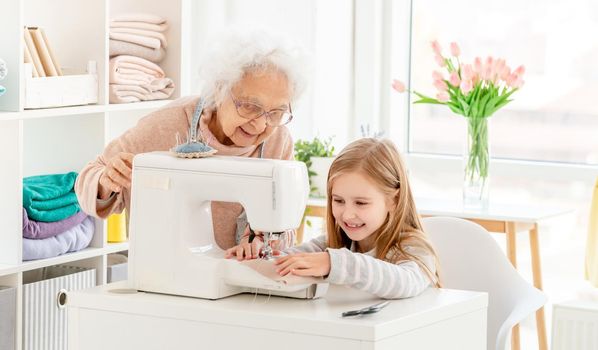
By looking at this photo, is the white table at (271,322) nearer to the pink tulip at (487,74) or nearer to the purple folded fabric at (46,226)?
the purple folded fabric at (46,226)

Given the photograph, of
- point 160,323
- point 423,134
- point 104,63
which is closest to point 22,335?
point 104,63

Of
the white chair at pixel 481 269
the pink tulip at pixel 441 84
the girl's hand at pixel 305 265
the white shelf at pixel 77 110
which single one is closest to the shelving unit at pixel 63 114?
the white shelf at pixel 77 110

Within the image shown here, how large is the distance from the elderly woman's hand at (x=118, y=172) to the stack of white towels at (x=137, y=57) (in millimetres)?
1005

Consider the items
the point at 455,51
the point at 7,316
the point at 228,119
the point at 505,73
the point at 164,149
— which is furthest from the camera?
the point at 455,51

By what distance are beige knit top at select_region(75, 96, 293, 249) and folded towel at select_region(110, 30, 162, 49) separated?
81 centimetres

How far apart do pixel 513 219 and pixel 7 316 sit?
150 centimetres

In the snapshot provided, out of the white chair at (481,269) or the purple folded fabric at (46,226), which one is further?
the purple folded fabric at (46,226)

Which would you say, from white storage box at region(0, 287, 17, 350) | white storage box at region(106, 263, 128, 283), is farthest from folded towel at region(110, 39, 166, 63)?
white storage box at region(0, 287, 17, 350)

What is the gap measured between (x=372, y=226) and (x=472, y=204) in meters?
1.38

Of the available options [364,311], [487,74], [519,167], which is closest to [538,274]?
[519,167]

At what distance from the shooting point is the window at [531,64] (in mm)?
3703

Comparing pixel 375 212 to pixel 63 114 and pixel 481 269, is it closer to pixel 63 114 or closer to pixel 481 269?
pixel 481 269

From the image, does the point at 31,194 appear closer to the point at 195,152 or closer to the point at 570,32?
the point at 195,152

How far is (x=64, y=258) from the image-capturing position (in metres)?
2.93
